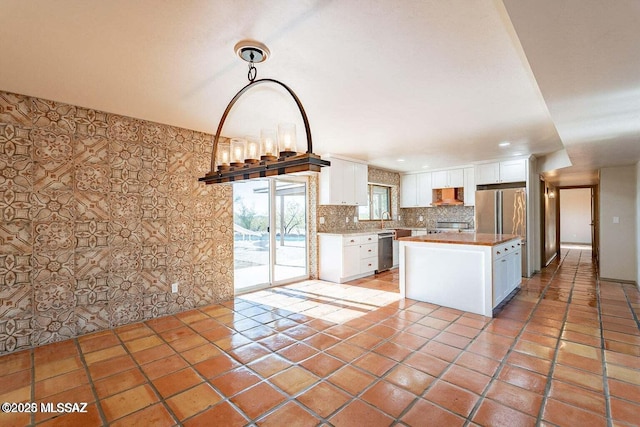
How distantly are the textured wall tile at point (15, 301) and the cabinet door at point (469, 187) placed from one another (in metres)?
7.19

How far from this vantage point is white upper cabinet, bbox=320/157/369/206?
550 cm

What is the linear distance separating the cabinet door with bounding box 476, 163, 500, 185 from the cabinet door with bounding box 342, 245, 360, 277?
306 cm

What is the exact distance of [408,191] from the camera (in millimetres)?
7539

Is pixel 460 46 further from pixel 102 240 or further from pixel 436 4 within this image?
pixel 102 240

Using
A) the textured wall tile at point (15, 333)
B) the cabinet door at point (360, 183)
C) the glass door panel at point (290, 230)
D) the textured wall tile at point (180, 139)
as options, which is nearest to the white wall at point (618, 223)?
the cabinet door at point (360, 183)

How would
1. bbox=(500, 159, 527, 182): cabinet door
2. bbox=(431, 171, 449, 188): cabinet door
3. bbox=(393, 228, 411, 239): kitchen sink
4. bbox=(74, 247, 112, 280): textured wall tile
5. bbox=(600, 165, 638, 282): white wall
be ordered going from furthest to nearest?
bbox=(431, 171, 449, 188): cabinet door, bbox=(393, 228, 411, 239): kitchen sink, bbox=(500, 159, 527, 182): cabinet door, bbox=(600, 165, 638, 282): white wall, bbox=(74, 247, 112, 280): textured wall tile

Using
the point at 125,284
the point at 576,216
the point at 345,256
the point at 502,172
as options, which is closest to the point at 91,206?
the point at 125,284

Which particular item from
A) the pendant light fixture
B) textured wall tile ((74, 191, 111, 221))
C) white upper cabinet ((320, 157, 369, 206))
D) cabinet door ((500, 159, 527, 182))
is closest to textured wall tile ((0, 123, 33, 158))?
textured wall tile ((74, 191, 111, 221))

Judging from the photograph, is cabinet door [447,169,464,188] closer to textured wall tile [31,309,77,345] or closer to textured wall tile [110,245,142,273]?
textured wall tile [110,245,142,273]

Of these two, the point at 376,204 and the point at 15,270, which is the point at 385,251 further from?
the point at 15,270

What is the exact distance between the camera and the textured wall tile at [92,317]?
9.98 ft

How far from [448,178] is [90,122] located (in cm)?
Answer: 666

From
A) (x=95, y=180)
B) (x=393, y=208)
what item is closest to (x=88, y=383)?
(x=95, y=180)

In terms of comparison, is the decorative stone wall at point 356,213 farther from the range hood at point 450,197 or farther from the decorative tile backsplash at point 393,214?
the range hood at point 450,197
